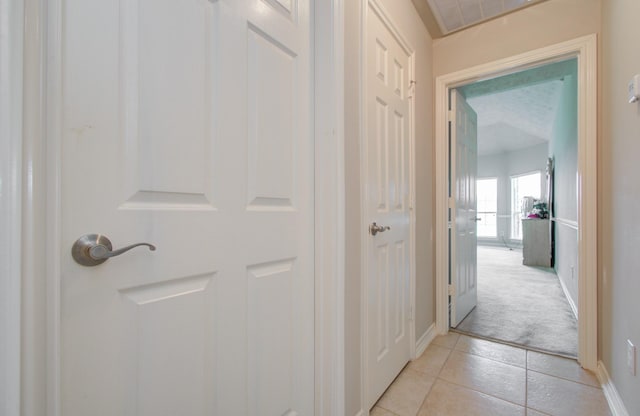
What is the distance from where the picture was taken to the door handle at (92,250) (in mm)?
599

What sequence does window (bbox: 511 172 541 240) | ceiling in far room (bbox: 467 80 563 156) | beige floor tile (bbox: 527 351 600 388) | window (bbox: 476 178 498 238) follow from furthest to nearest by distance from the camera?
window (bbox: 476 178 498 238), window (bbox: 511 172 541 240), ceiling in far room (bbox: 467 80 563 156), beige floor tile (bbox: 527 351 600 388)

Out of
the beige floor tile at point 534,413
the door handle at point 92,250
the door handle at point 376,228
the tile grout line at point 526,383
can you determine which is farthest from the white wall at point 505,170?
the door handle at point 92,250

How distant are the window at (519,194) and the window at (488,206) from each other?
0.44m

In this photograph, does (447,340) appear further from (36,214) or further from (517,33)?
(36,214)

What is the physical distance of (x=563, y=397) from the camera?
159 cm

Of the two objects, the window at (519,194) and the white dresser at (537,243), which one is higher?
the window at (519,194)

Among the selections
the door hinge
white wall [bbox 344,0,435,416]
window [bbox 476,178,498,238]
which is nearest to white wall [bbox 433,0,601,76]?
white wall [bbox 344,0,435,416]

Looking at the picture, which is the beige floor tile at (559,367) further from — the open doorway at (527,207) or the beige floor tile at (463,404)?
the beige floor tile at (463,404)

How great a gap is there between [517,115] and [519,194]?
360 centimetres

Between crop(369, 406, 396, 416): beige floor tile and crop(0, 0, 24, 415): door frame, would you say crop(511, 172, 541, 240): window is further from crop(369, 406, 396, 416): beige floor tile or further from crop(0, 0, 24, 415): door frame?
crop(0, 0, 24, 415): door frame

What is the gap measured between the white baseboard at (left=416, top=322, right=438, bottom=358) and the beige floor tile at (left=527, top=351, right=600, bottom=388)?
0.63m

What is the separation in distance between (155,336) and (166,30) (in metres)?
0.79

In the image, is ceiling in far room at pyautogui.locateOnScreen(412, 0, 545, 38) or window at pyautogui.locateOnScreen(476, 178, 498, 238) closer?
ceiling in far room at pyautogui.locateOnScreen(412, 0, 545, 38)

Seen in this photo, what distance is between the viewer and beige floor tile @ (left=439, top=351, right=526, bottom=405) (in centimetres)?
164
